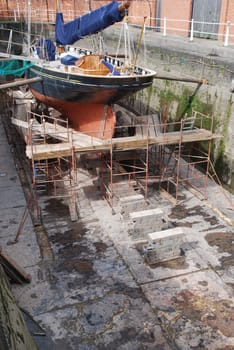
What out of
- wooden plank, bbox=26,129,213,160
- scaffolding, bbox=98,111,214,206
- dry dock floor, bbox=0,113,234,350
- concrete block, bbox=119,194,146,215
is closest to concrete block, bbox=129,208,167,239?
dry dock floor, bbox=0,113,234,350

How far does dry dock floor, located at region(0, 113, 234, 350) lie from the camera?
25.2 feet

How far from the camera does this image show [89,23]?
44.1 feet

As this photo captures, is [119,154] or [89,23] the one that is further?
[119,154]

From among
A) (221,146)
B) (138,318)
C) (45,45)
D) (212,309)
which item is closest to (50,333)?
(138,318)

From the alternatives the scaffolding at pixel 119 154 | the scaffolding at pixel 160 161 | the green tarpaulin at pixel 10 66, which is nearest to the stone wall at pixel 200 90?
the scaffolding at pixel 160 161

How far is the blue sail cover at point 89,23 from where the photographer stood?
41.4ft

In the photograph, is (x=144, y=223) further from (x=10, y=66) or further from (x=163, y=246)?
(x=10, y=66)

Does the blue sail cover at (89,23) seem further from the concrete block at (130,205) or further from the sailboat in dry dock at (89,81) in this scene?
the concrete block at (130,205)

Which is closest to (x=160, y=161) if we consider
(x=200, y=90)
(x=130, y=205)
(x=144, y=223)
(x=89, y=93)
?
(x=130, y=205)

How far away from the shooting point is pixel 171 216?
12.1 meters

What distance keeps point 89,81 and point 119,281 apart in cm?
654

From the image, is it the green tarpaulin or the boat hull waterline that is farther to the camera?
the green tarpaulin

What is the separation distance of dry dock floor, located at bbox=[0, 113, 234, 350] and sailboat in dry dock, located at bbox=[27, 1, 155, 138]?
10.1 ft

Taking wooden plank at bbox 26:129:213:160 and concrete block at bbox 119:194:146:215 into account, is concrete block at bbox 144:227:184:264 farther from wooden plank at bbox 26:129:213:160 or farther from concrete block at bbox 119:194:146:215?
wooden plank at bbox 26:129:213:160
